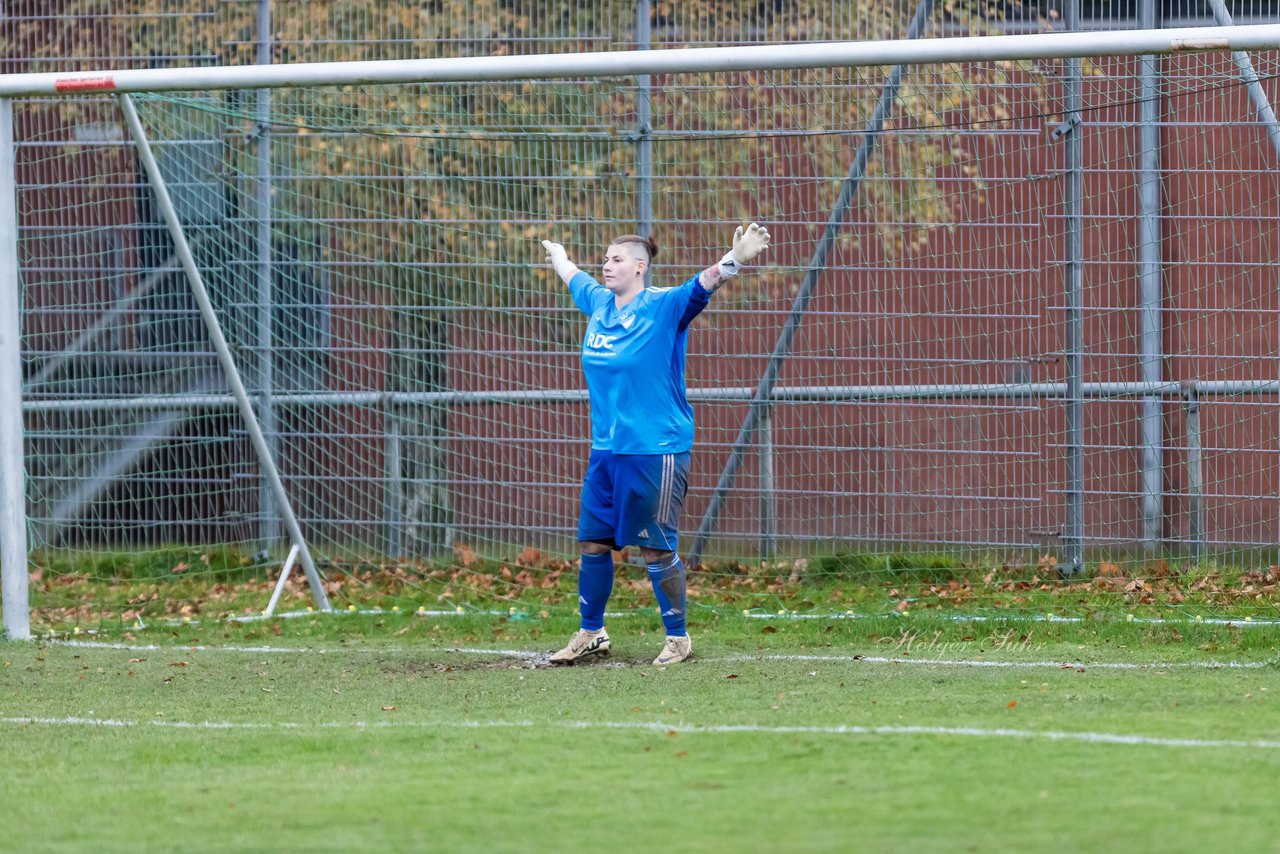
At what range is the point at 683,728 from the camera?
5.73 metres

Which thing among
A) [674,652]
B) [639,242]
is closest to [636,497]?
[674,652]

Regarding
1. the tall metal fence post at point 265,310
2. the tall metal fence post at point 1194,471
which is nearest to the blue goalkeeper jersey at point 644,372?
the tall metal fence post at point 1194,471

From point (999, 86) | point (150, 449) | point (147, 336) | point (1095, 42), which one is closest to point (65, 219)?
point (147, 336)

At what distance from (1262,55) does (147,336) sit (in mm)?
7081

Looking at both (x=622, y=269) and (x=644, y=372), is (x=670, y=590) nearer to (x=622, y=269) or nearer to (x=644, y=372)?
(x=644, y=372)

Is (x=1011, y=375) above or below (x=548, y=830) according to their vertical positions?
above

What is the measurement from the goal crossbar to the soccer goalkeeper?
96cm

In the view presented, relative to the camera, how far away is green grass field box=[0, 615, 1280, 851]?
4348 mm

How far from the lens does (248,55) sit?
11133 mm

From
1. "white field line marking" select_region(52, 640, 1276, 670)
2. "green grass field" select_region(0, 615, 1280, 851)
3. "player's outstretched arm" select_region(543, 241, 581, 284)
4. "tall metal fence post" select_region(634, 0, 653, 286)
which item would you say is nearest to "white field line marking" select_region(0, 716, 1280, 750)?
"green grass field" select_region(0, 615, 1280, 851)

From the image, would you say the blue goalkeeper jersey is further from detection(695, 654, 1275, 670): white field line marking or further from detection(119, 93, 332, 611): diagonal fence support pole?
detection(119, 93, 332, 611): diagonal fence support pole

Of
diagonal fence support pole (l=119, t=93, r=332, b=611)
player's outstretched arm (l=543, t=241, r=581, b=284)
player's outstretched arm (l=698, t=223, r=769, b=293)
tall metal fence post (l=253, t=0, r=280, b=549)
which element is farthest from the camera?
tall metal fence post (l=253, t=0, r=280, b=549)

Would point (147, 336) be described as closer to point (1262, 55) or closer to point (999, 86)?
point (999, 86)

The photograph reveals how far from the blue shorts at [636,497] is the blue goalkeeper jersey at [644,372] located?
0.18 ft
